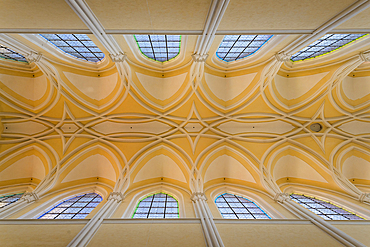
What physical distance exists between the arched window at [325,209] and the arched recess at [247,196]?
8.31 feet

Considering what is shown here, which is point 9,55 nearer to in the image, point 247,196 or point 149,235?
point 149,235

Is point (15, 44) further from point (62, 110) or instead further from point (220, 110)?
point (220, 110)

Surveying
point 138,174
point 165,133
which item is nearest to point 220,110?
point 165,133

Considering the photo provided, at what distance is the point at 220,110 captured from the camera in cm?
1352

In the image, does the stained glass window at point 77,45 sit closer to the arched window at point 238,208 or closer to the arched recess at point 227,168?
the arched recess at point 227,168

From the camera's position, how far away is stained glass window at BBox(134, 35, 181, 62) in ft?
33.9

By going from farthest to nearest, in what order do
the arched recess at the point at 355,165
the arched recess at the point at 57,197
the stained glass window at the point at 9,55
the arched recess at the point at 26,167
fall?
the arched recess at the point at 26,167 → the arched recess at the point at 355,165 → the stained glass window at the point at 9,55 → the arched recess at the point at 57,197

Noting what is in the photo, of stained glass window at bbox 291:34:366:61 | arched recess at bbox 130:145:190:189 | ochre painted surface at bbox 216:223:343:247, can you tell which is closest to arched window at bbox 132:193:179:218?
arched recess at bbox 130:145:190:189

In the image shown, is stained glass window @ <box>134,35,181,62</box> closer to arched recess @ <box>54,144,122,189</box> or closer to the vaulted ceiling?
the vaulted ceiling

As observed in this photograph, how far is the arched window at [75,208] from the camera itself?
9656 mm

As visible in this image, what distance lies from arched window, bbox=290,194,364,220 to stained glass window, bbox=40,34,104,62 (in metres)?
15.9

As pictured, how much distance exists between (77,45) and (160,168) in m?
9.77

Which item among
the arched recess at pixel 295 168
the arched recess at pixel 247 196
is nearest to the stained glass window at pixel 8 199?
the arched recess at pixel 247 196

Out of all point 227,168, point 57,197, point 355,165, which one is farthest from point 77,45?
point 355,165
